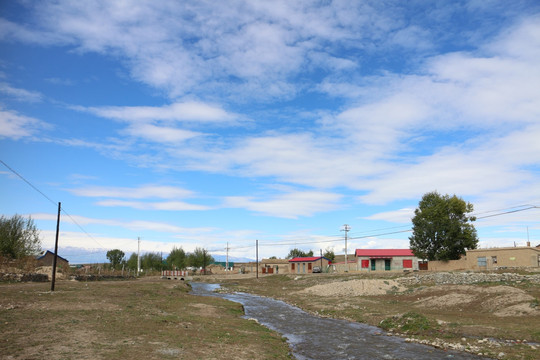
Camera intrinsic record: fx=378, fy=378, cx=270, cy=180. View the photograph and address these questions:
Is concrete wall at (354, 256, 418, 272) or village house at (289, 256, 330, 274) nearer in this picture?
concrete wall at (354, 256, 418, 272)

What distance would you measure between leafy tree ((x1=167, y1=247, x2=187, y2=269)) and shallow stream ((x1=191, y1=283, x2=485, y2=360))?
524ft

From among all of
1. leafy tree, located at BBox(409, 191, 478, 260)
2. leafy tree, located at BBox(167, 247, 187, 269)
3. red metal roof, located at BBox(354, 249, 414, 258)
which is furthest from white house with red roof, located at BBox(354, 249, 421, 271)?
leafy tree, located at BBox(167, 247, 187, 269)

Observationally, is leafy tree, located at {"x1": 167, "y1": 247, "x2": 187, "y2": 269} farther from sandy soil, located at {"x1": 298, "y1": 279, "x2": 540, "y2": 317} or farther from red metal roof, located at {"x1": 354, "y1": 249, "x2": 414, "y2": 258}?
sandy soil, located at {"x1": 298, "y1": 279, "x2": 540, "y2": 317}

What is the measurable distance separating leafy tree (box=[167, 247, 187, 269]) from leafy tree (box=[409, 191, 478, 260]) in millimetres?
128397

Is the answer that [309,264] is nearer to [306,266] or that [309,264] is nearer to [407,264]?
[306,266]

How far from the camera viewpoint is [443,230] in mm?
86875

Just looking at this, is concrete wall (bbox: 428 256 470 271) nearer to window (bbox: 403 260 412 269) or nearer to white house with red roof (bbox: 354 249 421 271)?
window (bbox: 403 260 412 269)

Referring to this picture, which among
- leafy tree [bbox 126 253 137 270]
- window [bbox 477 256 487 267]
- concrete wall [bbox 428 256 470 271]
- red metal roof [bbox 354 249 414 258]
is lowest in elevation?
leafy tree [bbox 126 253 137 270]

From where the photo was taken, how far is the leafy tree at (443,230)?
86.3 metres

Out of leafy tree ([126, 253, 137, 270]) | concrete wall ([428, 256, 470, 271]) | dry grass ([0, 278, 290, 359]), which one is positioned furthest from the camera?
leafy tree ([126, 253, 137, 270])

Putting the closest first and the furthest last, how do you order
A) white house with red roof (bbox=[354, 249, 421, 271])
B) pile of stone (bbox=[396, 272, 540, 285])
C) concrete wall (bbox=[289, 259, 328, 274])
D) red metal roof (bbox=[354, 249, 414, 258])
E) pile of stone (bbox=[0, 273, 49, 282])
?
pile of stone (bbox=[396, 272, 540, 285]) < pile of stone (bbox=[0, 273, 49, 282]) < white house with red roof (bbox=[354, 249, 421, 271]) < red metal roof (bbox=[354, 249, 414, 258]) < concrete wall (bbox=[289, 259, 328, 274])

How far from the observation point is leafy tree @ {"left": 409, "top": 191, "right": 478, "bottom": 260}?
283 feet

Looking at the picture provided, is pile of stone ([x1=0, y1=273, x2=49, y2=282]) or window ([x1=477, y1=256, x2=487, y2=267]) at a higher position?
window ([x1=477, y1=256, x2=487, y2=267])

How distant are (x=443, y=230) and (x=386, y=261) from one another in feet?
71.3
